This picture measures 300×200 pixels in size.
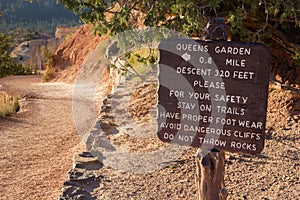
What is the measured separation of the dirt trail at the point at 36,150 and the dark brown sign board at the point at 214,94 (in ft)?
9.43

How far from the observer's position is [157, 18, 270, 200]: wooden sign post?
3113mm

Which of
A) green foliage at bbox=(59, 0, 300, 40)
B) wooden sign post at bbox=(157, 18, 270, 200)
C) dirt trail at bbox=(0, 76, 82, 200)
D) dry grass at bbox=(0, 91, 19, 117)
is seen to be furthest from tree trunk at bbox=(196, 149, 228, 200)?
dry grass at bbox=(0, 91, 19, 117)

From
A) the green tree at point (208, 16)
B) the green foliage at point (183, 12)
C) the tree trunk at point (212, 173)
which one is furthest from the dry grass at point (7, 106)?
the tree trunk at point (212, 173)

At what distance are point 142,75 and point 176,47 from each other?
7.05m

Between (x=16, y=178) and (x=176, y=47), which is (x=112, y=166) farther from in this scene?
(x=176, y=47)

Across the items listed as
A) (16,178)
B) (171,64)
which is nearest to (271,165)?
(171,64)

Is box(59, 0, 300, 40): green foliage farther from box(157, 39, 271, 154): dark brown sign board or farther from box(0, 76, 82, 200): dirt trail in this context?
box(0, 76, 82, 200): dirt trail

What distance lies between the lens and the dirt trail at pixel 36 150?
6093 mm

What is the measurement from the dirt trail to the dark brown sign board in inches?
113

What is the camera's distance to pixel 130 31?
6035 millimetres

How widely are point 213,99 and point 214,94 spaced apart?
0.13ft

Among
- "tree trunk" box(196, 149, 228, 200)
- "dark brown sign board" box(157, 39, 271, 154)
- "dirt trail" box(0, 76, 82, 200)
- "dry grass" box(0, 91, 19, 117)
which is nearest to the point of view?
"dark brown sign board" box(157, 39, 271, 154)

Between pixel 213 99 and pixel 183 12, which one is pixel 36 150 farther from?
pixel 213 99

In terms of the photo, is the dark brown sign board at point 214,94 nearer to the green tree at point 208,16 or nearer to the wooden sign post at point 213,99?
the wooden sign post at point 213,99
